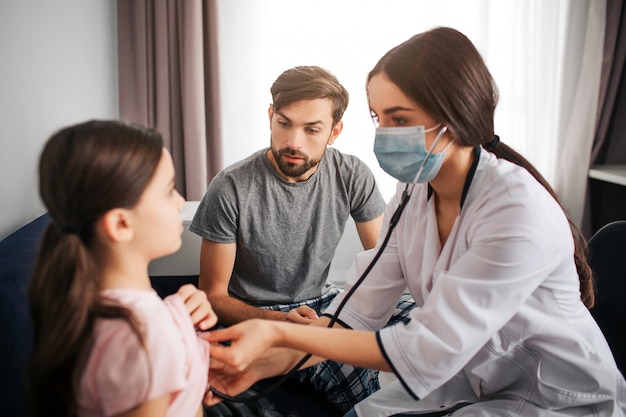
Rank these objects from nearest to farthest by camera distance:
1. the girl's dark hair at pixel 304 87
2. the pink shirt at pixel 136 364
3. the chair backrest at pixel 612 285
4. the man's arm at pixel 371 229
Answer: the pink shirt at pixel 136 364
the chair backrest at pixel 612 285
the girl's dark hair at pixel 304 87
the man's arm at pixel 371 229

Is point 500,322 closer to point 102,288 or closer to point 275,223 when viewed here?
point 102,288

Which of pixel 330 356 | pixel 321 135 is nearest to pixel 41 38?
pixel 321 135

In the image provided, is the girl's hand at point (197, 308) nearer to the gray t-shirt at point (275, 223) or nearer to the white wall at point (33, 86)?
A: the white wall at point (33, 86)

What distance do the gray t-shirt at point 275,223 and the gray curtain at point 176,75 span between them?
0.81 metres

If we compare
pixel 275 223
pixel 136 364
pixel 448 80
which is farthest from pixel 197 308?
pixel 275 223

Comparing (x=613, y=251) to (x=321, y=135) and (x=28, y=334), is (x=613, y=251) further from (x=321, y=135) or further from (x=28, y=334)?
(x=28, y=334)

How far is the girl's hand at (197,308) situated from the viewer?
946 mm

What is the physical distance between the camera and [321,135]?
170cm

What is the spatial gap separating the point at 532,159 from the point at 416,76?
6.94 ft

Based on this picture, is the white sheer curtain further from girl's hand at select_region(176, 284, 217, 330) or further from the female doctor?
girl's hand at select_region(176, 284, 217, 330)

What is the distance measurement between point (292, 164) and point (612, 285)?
95 cm

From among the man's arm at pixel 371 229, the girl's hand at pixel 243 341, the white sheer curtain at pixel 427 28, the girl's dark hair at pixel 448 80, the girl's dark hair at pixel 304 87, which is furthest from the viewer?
the white sheer curtain at pixel 427 28

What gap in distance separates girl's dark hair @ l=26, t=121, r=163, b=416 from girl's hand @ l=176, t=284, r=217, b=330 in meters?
0.18

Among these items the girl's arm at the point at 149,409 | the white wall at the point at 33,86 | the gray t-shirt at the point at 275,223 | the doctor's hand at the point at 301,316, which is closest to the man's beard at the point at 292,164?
the gray t-shirt at the point at 275,223
